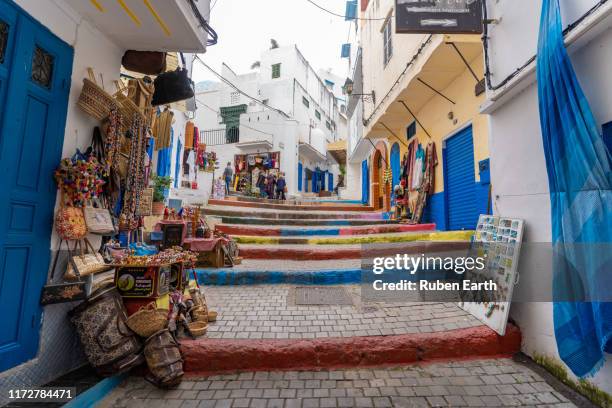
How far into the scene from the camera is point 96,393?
2.27m

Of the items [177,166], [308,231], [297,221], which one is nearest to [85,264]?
[308,231]

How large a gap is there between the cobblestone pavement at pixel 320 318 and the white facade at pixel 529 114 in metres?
0.70

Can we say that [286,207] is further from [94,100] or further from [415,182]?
[94,100]

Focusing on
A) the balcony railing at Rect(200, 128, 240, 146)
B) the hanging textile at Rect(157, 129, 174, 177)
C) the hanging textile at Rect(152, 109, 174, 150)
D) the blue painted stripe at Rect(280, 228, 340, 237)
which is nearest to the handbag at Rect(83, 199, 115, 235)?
the hanging textile at Rect(152, 109, 174, 150)

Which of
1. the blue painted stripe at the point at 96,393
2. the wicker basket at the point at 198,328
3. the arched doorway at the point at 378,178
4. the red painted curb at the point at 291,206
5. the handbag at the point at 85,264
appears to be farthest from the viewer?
the arched doorway at the point at 378,178

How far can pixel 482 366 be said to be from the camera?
2.77m

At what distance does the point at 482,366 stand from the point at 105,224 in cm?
419

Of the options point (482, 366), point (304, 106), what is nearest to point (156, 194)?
point (482, 366)

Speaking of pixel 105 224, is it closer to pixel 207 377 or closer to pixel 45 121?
pixel 45 121

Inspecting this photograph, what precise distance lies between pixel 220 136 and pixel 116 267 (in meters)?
20.4

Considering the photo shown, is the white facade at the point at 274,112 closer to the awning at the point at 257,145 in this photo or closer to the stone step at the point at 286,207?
the awning at the point at 257,145

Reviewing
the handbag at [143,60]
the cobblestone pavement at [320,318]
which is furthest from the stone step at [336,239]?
the handbag at [143,60]

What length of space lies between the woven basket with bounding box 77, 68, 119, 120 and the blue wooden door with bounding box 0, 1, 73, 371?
17 cm

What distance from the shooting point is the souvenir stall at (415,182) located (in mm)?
7410
